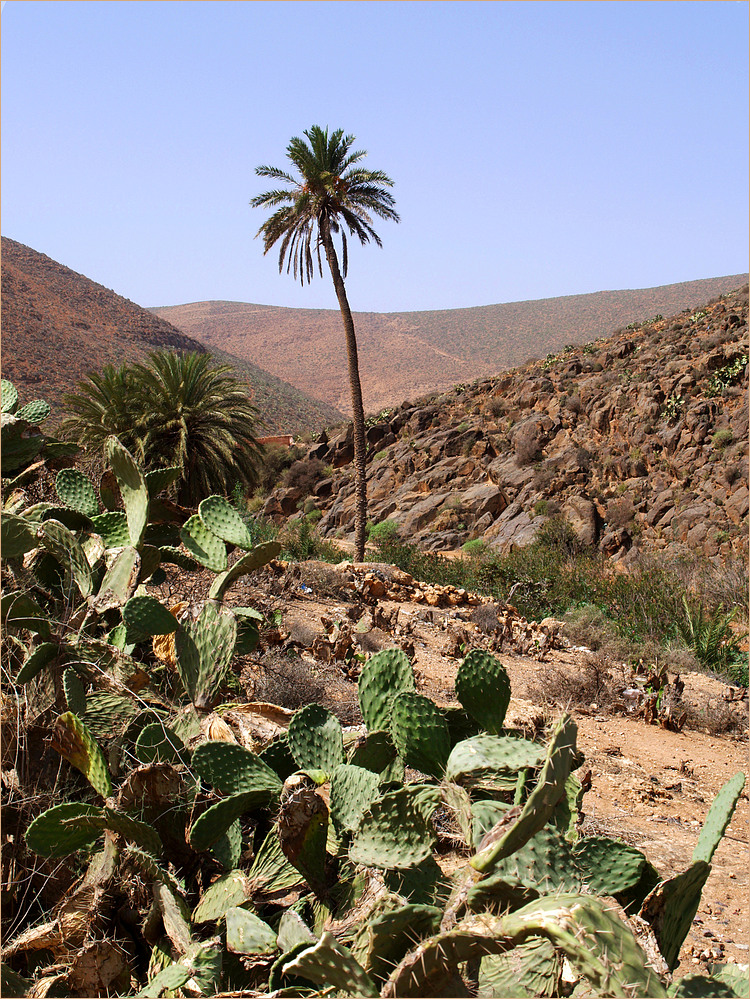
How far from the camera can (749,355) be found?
21.2 metres

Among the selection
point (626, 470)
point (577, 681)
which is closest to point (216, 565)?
point (577, 681)

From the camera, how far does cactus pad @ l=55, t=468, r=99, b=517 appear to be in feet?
11.4

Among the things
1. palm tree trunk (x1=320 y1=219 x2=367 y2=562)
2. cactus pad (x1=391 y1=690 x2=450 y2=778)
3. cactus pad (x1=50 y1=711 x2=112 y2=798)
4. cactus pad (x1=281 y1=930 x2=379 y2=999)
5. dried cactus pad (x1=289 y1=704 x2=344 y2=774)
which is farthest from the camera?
palm tree trunk (x1=320 y1=219 x2=367 y2=562)

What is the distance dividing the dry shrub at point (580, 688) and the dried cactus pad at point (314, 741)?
441 cm

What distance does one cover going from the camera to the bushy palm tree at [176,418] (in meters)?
14.6

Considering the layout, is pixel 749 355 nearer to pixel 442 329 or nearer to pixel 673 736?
pixel 673 736

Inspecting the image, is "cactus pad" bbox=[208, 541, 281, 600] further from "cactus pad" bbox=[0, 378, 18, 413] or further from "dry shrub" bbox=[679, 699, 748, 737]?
"dry shrub" bbox=[679, 699, 748, 737]

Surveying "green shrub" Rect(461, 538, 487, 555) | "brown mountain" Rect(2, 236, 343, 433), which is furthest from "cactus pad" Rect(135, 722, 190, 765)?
"brown mountain" Rect(2, 236, 343, 433)

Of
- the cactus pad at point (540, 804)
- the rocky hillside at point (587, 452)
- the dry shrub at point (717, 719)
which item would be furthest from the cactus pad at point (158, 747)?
the rocky hillside at point (587, 452)

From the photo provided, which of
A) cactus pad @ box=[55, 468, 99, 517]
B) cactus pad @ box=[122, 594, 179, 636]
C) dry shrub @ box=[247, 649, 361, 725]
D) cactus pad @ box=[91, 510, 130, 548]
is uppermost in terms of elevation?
cactus pad @ box=[55, 468, 99, 517]

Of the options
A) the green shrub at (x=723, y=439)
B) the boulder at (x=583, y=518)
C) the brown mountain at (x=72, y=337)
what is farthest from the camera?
the brown mountain at (x=72, y=337)

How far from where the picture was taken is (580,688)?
6590 mm

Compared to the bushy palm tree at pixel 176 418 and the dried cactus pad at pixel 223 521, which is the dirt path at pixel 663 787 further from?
the bushy palm tree at pixel 176 418

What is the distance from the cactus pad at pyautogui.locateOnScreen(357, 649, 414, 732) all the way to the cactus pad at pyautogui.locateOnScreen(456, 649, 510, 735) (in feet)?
0.71
